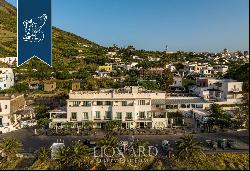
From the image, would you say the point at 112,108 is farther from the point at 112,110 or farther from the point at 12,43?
the point at 12,43

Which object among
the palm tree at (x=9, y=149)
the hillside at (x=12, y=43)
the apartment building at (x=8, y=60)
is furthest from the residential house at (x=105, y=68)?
the palm tree at (x=9, y=149)

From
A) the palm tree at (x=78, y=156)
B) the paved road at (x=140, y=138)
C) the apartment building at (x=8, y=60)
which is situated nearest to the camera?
the palm tree at (x=78, y=156)

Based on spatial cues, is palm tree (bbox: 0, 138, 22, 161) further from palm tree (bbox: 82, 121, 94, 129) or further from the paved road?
palm tree (bbox: 82, 121, 94, 129)

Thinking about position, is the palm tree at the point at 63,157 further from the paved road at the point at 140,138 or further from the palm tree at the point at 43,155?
the paved road at the point at 140,138

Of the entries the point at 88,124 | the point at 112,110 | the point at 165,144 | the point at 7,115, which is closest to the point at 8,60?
the point at 7,115

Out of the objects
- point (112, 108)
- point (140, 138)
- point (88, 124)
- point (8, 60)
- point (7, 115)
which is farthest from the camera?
point (8, 60)

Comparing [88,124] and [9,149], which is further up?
[88,124]

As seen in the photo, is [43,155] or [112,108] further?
[112,108]

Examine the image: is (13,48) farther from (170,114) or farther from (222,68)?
(170,114)
